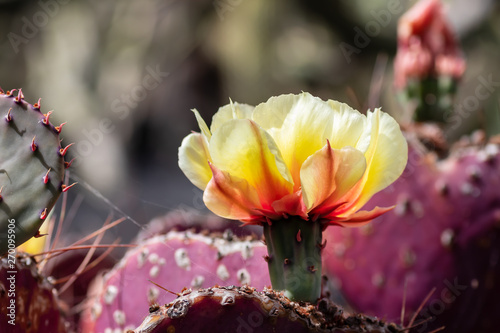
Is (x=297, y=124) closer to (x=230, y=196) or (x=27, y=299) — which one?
(x=230, y=196)

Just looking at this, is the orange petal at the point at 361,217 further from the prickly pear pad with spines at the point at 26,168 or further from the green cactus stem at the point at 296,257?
the prickly pear pad with spines at the point at 26,168

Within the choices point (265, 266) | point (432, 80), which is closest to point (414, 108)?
point (432, 80)

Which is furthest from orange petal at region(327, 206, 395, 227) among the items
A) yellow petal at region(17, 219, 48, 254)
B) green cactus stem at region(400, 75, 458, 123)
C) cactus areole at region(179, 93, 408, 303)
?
green cactus stem at region(400, 75, 458, 123)

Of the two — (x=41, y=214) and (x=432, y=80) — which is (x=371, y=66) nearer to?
(x=432, y=80)

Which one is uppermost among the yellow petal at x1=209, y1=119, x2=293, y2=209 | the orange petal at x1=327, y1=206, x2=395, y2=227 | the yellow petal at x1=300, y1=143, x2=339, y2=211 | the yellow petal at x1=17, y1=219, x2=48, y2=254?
the yellow petal at x1=17, y1=219, x2=48, y2=254

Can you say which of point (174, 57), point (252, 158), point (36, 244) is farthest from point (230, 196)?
point (174, 57)

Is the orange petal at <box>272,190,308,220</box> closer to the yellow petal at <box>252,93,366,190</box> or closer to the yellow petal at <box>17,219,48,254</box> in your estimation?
the yellow petal at <box>252,93,366,190</box>

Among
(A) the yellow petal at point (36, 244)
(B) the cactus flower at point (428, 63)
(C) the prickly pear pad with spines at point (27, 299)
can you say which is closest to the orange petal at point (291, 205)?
(C) the prickly pear pad with spines at point (27, 299)
